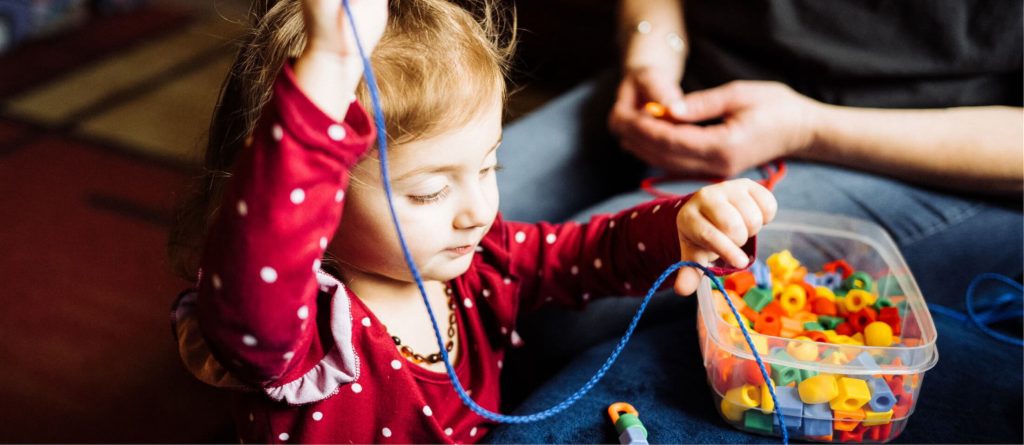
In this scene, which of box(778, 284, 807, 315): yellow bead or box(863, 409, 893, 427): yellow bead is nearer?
box(863, 409, 893, 427): yellow bead

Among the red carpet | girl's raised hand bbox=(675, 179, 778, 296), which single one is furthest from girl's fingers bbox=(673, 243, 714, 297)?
the red carpet

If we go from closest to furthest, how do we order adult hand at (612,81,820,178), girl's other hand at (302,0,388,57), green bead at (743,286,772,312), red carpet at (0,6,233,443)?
girl's other hand at (302,0,388,57)
green bead at (743,286,772,312)
adult hand at (612,81,820,178)
red carpet at (0,6,233,443)

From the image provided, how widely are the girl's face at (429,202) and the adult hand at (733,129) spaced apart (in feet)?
1.18

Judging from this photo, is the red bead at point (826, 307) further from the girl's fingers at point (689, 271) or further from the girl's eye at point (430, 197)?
the girl's eye at point (430, 197)

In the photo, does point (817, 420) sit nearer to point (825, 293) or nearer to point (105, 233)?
point (825, 293)

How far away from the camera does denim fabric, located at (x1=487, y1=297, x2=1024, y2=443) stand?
2.53 feet

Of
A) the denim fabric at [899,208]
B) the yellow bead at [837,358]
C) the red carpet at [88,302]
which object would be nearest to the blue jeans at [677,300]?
the denim fabric at [899,208]

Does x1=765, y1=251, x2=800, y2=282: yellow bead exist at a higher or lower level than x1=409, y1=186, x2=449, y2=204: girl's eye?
lower

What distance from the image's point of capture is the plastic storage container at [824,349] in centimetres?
74

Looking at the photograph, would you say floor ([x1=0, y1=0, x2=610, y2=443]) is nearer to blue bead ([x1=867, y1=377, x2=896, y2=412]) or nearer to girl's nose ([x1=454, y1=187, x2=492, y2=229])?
girl's nose ([x1=454, y1=187, x2=492, y2=229])

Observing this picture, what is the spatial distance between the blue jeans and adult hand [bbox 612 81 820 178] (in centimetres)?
4

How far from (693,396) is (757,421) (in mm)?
73

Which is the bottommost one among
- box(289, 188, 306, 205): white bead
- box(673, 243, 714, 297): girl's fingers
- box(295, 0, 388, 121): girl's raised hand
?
box(673, 243, 714, 297): girl's fingers

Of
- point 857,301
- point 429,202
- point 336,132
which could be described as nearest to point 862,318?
point 857,301
